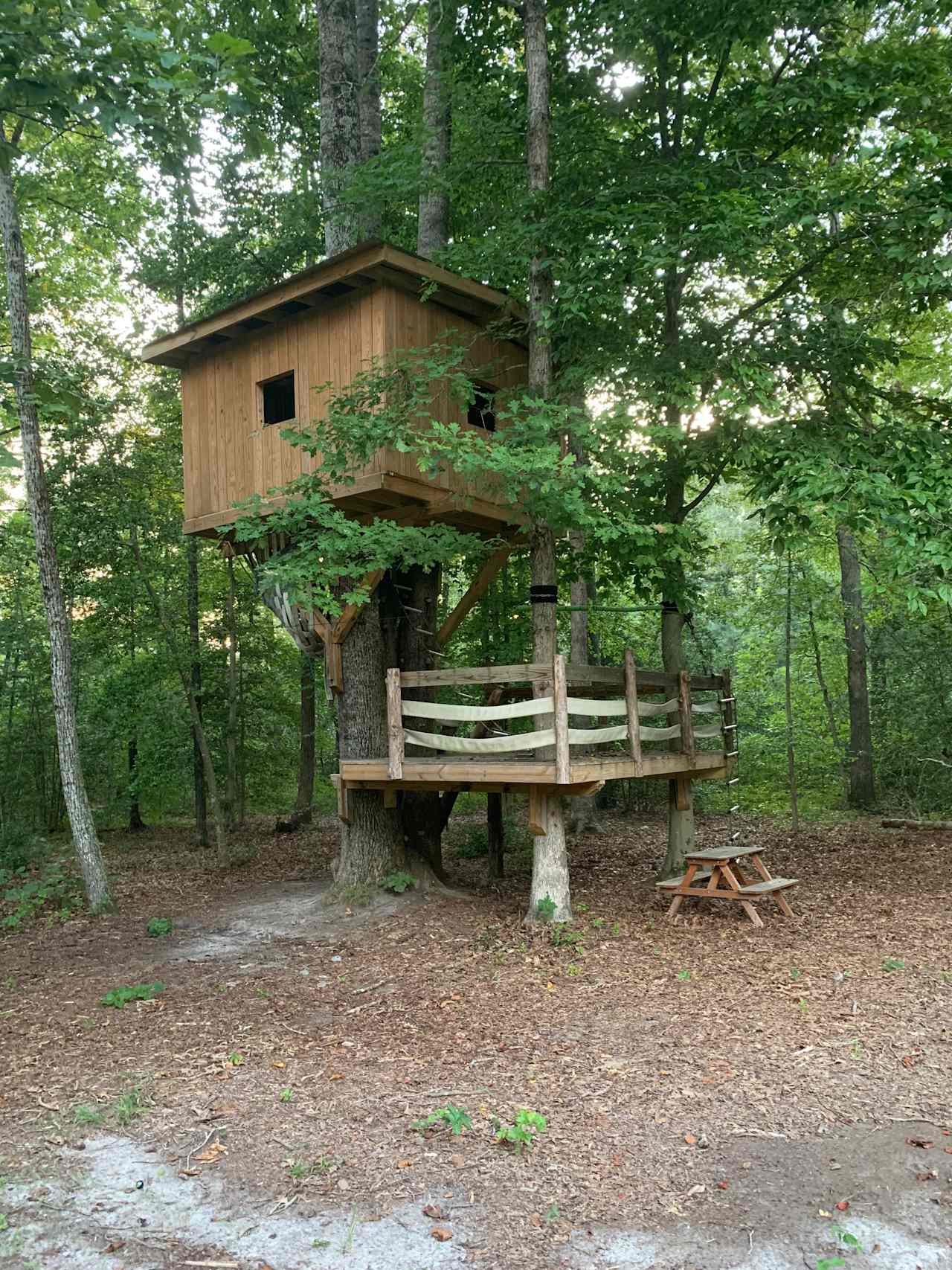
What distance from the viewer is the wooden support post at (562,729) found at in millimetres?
7320

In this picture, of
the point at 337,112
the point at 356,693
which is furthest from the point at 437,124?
the point at 356,693

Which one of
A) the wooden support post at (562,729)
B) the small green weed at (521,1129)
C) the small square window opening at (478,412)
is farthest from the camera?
the small square window opening at (478,412)

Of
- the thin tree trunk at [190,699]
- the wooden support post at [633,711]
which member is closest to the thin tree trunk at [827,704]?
the wooden support post at [633,711]

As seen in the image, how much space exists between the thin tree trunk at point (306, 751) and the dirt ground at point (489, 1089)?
258 inches

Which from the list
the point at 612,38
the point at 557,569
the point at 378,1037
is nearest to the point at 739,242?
the point at 612,38

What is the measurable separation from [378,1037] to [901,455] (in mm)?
6197

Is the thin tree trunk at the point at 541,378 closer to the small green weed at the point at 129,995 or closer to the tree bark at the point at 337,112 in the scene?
the tree bark at the point at 337,112

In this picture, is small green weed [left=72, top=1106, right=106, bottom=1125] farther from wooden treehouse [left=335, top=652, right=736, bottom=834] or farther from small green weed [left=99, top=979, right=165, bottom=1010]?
wooden treehouse [left=335, top=652, right=736, bottom=834]

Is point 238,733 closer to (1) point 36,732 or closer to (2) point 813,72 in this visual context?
(1) point 36,732

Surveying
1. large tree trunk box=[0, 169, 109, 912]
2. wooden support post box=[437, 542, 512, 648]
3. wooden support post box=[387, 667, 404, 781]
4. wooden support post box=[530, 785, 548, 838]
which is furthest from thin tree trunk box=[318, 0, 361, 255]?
wooden support post box=[530, 785, 548, 838]

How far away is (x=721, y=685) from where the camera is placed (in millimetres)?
10070

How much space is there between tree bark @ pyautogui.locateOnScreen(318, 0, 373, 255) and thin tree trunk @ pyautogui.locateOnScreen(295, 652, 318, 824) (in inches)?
280

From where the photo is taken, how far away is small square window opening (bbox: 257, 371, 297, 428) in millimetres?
10031

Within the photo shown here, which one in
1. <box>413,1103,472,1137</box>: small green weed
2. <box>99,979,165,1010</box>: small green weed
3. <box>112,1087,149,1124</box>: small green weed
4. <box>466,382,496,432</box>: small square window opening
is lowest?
<box>99,979,165,1010</box>: small green weed
